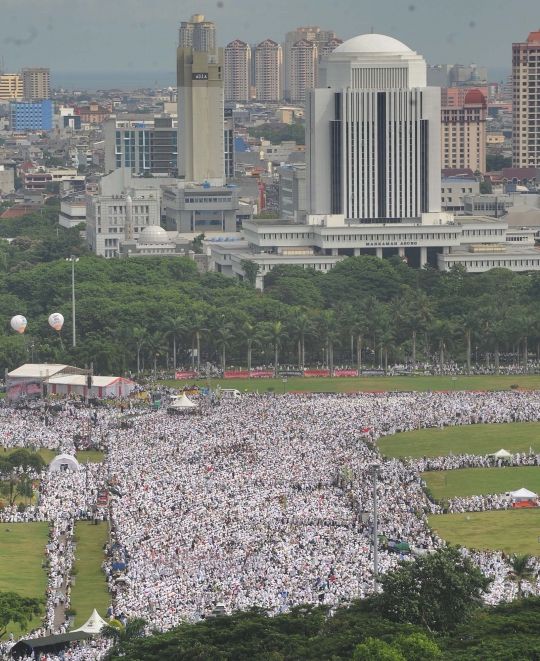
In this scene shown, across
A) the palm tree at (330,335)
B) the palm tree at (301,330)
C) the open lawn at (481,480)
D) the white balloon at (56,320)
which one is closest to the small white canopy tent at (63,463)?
the open lawn at (481,480)

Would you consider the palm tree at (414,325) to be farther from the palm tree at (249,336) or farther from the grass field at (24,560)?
the grass field at (24,560)

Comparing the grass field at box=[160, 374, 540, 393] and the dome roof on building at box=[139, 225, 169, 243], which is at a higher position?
the dome roof on building at box=[139, 225, 169, 243]

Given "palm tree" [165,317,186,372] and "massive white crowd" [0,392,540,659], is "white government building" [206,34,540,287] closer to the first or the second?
"palm tree" [165,317,186,372]

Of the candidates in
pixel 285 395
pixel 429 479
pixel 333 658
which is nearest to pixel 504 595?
pixel 333 658

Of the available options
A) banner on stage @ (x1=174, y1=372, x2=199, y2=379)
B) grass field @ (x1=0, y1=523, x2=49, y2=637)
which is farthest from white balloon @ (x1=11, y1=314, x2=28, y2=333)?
grass field @ (x1=0, y1=523, x2=49, y2=637)

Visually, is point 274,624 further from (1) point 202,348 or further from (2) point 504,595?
(1) point 202,348

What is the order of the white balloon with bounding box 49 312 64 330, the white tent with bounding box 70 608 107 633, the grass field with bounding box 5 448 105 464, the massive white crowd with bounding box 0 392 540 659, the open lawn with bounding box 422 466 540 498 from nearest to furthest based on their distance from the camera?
the white tent with bounding box 70 608 107 633
the massive white crowd with bounding box 0 392 540 659
the open lawn with bounding box 422 466 540 498
the grass field with bounding box 5 448 105 464
the white balloon with bounding box 49 312 64 330

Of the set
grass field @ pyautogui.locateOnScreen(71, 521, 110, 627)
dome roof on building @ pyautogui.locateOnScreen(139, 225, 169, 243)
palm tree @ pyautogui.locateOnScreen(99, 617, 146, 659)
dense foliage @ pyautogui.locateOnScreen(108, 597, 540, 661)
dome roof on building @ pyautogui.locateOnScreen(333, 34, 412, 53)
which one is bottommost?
grass field @ pyautogui.locateOnScreen(71, 521, 110, 627)
